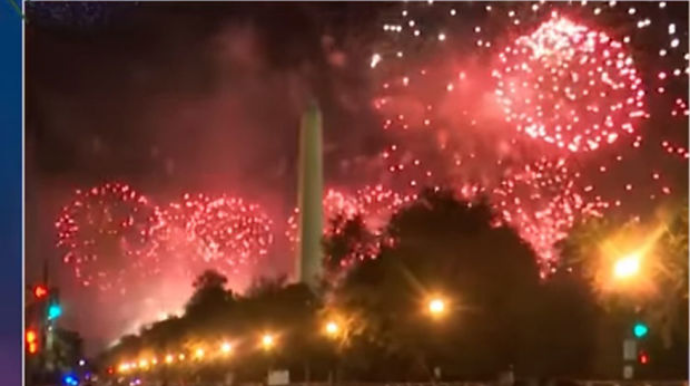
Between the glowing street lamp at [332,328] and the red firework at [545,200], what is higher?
the red firework at [545,200]

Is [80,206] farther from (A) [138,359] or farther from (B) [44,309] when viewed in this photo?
(A) [138,359]

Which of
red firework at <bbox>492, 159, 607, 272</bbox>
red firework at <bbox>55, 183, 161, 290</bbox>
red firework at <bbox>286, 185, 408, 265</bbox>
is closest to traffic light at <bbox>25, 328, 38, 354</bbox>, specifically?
A: red firework at <bbox>55, 183, 161, 290</bbox>

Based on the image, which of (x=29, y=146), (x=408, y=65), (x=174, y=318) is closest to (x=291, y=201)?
(x=174, y=318)

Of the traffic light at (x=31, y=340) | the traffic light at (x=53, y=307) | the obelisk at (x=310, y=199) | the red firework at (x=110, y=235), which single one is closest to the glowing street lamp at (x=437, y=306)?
the obelisk at (x=310, y=199)

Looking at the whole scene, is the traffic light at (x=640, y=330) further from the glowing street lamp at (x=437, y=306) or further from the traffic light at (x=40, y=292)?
the traffic light at (x=40, y=292)

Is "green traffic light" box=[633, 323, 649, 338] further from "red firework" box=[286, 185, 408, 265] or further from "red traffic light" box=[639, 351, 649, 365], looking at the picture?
"red firework" box=[286, 185, 408, 265]
